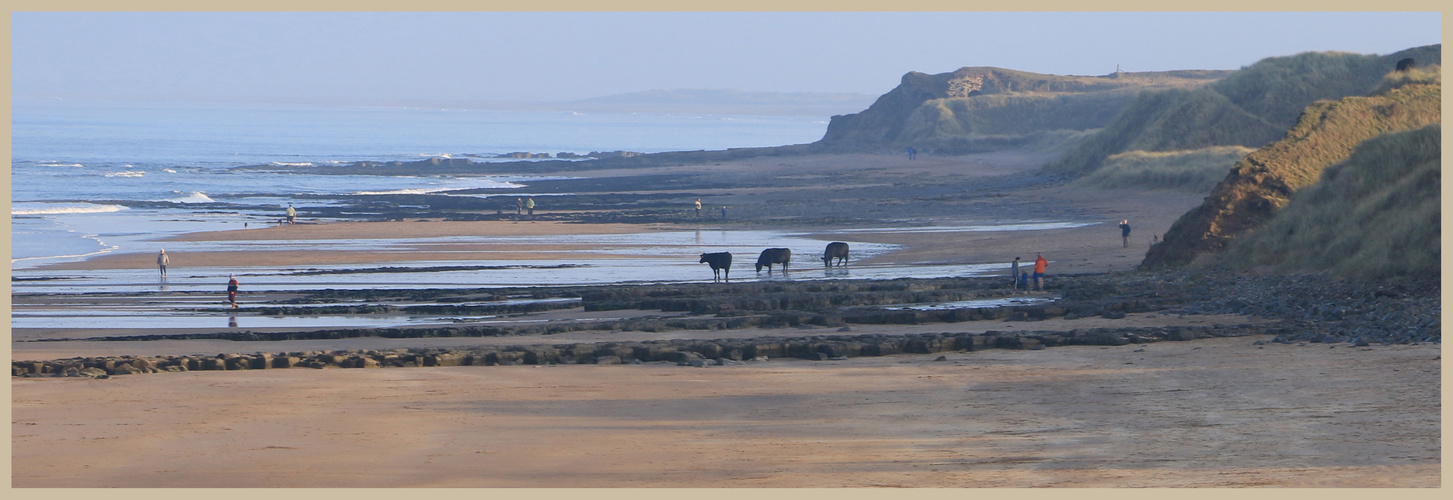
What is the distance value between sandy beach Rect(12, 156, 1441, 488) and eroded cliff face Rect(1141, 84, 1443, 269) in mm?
8777

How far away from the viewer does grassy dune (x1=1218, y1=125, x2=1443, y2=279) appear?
17703 millimetres


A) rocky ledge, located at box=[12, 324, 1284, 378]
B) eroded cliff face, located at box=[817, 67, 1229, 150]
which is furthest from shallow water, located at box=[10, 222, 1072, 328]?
eroded cliff face, located at box=[817, 67, 1229, 150]

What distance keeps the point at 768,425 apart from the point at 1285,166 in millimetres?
18224

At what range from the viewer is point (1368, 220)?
66.6 ft

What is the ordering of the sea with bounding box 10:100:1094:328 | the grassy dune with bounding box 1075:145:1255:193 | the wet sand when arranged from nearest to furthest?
1. the wet sand
2. the sea with bounding box 10:100:1094:328
3. the grassy dune with bounding box 1075:145:1255:193

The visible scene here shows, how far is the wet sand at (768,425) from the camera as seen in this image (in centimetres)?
881

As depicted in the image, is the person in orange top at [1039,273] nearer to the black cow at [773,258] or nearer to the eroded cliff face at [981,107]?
the black cow at [773,258]

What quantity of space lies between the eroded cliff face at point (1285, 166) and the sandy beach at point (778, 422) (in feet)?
28.8

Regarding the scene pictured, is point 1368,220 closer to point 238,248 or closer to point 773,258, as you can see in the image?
point 773,258

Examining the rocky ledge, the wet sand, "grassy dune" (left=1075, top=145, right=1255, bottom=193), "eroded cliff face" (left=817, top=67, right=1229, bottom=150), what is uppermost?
"eroded cliff face" (left=817, top=67, right=1229, bottom=150)

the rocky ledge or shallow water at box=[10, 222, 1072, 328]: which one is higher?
shallow water at box=[10, 222, 1072, 328]

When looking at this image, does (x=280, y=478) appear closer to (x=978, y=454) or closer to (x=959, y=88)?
(x=978, y=454)

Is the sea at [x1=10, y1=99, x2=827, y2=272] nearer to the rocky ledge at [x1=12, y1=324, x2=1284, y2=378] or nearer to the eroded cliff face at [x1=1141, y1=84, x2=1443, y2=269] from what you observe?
the rocky ledge at [x1=12, y1=324, x2=1284, y2=378]

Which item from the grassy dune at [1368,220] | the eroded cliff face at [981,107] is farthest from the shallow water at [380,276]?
the eroded cliff face at [981,107]
